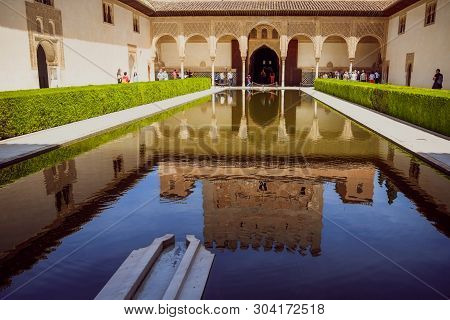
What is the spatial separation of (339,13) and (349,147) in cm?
2356

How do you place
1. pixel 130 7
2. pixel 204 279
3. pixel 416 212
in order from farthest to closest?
pixel 130 7
pixel 416 212
pixel 204 279

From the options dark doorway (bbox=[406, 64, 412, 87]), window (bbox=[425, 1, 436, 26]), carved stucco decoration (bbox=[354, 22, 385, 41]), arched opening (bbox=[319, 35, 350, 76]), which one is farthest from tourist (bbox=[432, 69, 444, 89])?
arched opening (bbox=[319, 35, 350, 76])

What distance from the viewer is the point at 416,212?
461 centimetres

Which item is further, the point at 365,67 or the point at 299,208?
the point at 365,67

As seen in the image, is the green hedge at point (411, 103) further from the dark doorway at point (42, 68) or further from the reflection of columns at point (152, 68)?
the reflection of columns at point (152, 68)

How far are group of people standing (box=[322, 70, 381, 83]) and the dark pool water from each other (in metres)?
22.4

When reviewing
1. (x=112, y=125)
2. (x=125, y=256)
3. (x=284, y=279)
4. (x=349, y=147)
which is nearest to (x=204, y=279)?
(x=284, y=279)

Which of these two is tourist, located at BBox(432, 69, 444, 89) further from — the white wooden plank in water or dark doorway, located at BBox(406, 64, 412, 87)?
the white wooden plank in water

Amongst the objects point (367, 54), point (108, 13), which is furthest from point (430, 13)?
point (108, 13)

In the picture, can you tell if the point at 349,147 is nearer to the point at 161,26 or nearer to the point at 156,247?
the point at 156,247

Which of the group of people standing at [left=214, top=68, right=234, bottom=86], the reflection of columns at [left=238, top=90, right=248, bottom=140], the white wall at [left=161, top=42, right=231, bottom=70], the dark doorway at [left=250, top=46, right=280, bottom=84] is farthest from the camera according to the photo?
the dark doorway at [left=250, top=46, right=280, bottom=84]

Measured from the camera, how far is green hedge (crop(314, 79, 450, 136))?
9.32 metres

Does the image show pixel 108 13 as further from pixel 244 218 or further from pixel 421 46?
pixel 244 218

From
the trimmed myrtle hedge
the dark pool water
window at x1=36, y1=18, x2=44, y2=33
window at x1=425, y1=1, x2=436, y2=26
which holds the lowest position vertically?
the dark pool water
